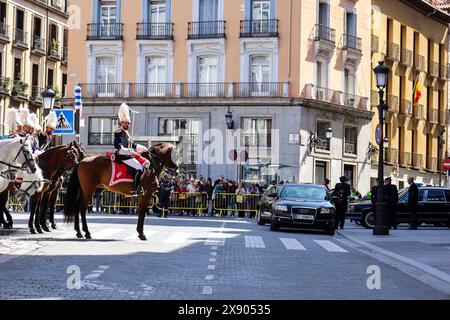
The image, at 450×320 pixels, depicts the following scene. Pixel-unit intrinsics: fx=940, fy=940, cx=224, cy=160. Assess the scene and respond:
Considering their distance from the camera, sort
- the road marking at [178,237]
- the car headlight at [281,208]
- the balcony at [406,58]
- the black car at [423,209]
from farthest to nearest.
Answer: the balcony at [406,58] < the black car at [423,209] < the car headlight at [281,208] < the road marking at [178,237]

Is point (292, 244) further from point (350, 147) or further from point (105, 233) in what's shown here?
point (350, 147)

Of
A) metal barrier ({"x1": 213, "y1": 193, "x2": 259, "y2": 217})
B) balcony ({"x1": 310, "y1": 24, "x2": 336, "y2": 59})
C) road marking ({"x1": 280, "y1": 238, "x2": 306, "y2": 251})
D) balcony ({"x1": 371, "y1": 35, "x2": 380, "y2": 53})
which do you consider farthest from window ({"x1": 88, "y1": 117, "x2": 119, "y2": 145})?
road marking ({"x1": 280, "y1": 238, "x2": 306, "y2": 251})

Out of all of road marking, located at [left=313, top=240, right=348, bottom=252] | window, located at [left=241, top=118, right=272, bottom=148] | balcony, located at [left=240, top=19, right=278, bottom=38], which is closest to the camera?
road marking, located at [left=313, top=240, right=348, bottom=252]

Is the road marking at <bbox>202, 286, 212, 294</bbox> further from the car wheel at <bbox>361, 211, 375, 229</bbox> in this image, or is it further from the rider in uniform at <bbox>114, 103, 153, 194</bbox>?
the car wheel at <bbox>361, 211, 375, 229</bbox>

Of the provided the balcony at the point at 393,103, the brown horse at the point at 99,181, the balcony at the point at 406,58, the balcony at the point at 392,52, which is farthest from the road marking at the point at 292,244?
the balcony at the point at 406,58

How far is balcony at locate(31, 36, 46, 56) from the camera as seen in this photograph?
71.3 meters

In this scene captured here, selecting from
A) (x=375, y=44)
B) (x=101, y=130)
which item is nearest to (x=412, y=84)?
(x=375, y=44)

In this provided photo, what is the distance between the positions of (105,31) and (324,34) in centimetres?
1281

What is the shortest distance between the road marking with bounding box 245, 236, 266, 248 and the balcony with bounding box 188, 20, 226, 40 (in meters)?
30.4

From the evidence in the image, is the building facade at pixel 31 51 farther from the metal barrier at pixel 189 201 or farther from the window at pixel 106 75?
the metal barrier at pixel 189 201

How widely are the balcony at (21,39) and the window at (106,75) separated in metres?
14.9

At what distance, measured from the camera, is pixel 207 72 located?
177 ft

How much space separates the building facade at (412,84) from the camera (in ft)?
203
